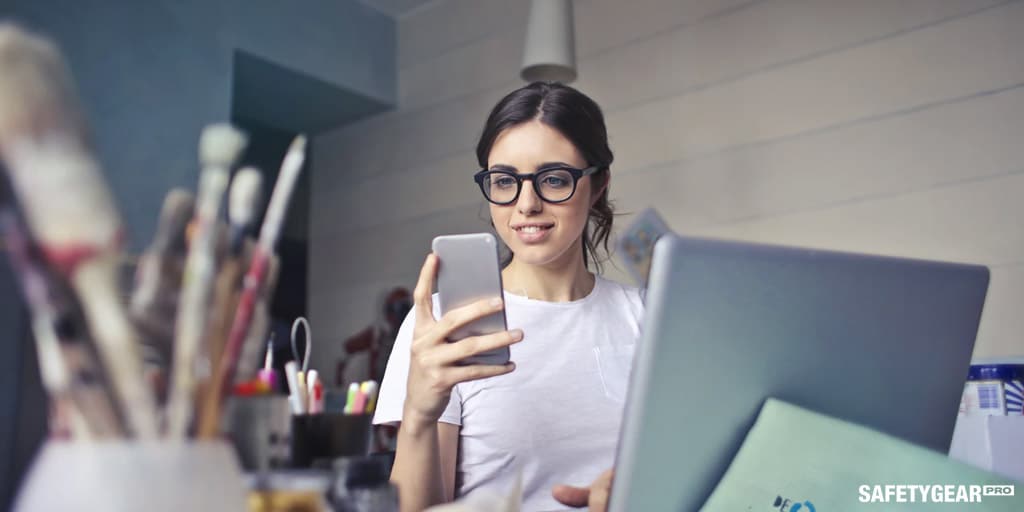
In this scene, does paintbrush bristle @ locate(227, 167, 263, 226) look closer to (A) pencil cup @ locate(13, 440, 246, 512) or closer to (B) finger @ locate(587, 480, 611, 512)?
(A) pencil cup @ locate(13, 440, 246, 512)

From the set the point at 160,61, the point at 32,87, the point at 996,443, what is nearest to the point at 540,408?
the point at 996,443

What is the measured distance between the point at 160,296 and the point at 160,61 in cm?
282

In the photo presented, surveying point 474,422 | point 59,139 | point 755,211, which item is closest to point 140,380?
point 59,139

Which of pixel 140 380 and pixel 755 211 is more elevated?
pixel 755 211

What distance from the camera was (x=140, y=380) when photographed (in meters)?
0.40

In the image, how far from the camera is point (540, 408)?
1.32 m

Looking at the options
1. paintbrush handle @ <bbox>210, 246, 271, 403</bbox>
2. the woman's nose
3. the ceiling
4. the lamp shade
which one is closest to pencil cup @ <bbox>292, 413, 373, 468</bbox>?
paintbrush handle @ <bbox>210, 246, 271, 403</bbox>

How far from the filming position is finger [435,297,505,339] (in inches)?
36.7

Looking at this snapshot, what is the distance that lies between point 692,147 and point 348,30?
173 cm

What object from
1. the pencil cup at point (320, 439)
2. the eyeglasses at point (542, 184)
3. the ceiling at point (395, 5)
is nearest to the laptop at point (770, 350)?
the pencil cup at point (320, 439)

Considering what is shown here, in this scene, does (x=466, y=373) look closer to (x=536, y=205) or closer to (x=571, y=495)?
(x=571, y=495)

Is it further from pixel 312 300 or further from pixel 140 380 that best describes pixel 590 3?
pixel 140 380

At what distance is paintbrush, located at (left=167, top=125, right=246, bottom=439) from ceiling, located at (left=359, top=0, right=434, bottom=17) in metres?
3.47

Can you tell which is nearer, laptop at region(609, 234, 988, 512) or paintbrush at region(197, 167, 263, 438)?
paintbrush at region(197, 167, 263, 438)
